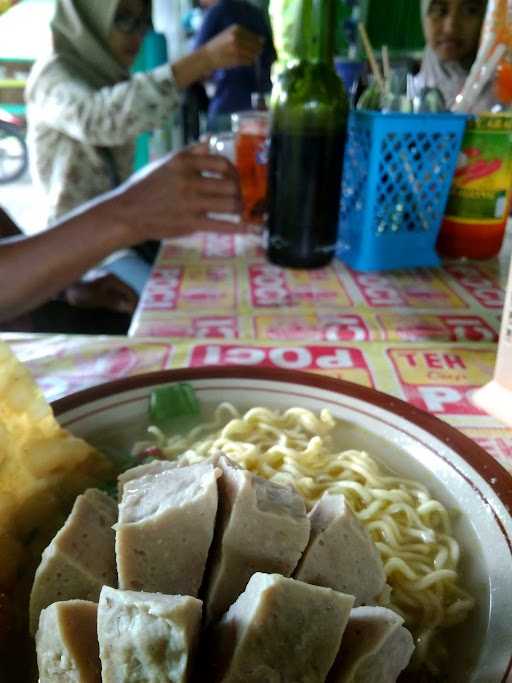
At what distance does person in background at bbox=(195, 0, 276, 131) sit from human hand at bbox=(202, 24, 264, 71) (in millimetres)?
924

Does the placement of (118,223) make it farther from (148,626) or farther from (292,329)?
(148,626)

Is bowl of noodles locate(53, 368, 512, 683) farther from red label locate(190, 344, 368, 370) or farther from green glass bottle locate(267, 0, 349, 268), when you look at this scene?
green glass bottle locate(267, 0, 349, 268)

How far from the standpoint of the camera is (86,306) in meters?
2.13

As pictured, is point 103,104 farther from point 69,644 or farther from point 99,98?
point 69,644

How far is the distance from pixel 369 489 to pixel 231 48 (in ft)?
7.27

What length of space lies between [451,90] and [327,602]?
A: 2.70 meters

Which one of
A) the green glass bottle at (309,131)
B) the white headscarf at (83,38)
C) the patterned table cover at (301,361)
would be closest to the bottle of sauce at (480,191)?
the green glass bottle at (309,131)

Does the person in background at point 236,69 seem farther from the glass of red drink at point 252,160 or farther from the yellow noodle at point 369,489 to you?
the yellow noodle at point 369,489

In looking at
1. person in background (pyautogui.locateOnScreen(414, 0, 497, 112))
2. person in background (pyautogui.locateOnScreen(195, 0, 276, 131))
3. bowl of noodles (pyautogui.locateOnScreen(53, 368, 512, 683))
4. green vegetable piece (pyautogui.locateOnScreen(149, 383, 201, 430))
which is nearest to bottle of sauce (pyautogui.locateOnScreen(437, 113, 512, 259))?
bowl of noodles (pyautogui.locateOnScreen(53, 368, 512, 683))

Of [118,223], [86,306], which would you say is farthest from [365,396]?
[86,306]

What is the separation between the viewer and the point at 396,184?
4.69 ft

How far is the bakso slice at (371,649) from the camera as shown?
0.45 m

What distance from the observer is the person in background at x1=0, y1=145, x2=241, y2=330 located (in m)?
1.44

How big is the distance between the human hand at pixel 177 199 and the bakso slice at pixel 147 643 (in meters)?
1.26
